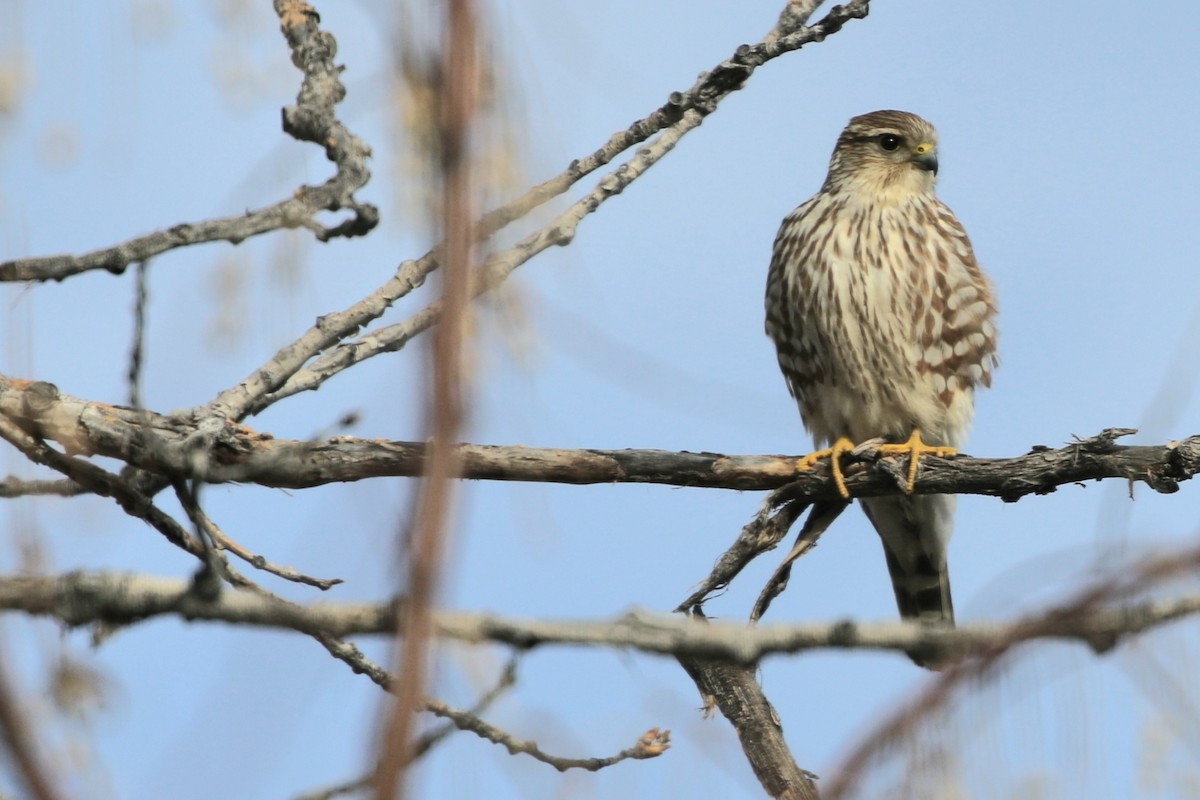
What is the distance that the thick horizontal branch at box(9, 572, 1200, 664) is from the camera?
1.12 m

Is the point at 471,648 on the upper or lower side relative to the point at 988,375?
lower

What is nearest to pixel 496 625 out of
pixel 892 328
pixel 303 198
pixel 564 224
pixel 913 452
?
pixel 303 198

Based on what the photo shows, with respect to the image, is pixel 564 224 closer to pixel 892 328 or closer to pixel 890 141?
pixel 892 328

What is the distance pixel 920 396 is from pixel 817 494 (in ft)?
3.32

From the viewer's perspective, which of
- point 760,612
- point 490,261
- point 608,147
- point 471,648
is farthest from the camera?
point 760,612

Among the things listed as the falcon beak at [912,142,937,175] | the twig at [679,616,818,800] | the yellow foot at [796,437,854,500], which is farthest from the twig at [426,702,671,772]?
the falcon beak at [912,142,937,175]

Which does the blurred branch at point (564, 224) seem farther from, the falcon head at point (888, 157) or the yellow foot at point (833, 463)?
the falcon head at point (888, 157)

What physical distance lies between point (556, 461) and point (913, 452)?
1.45 metres

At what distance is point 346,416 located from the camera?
2473mm

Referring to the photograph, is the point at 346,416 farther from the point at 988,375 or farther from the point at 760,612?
the point at 988,375

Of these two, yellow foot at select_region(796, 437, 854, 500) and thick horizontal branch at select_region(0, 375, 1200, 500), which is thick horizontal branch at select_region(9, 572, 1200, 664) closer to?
thick horizontal branch at select_region(0, 375, 1200, 500)

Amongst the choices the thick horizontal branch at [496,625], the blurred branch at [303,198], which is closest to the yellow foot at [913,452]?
the blurred branch at [303,198]

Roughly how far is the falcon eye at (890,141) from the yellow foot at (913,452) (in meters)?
1.50

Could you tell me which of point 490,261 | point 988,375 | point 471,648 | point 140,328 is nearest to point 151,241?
point 140,328
